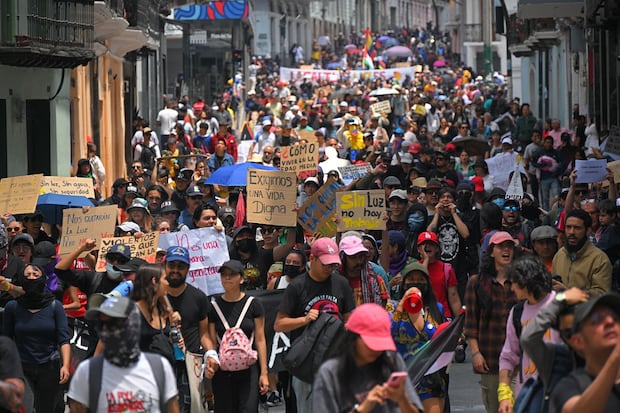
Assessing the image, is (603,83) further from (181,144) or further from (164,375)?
(164,375)

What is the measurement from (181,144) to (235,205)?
1200cm

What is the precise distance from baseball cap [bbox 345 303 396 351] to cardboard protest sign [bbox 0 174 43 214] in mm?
7623

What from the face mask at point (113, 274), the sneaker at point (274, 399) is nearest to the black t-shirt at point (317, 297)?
the face mask at point (113, 274)

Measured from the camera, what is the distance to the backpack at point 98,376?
6934 millimetres

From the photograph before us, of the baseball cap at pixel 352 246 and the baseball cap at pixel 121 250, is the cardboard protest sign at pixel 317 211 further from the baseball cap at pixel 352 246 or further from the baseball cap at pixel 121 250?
the baseball cap at pixel 352 246

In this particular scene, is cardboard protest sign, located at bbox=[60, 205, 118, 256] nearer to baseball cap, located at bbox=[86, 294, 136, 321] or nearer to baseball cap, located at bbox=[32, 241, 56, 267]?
baseball cap, located at bbox=[32, 241, 56, 267]

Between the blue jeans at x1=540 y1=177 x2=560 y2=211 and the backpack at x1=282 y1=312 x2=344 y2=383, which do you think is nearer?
the backpack at x1=282 y1=312 x2=344 y2=383

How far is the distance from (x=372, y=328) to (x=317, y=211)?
7.63 m

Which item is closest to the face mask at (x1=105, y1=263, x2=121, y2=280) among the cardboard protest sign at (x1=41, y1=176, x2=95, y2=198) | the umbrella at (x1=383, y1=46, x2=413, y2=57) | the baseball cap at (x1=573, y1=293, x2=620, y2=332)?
the cardboard protest sign at (x1=41, y1=176, x2=95, y2=198)

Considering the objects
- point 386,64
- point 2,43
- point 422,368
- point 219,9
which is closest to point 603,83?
point 2,43

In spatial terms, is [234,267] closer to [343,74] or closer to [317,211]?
[317,211]

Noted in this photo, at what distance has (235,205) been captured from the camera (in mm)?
16688

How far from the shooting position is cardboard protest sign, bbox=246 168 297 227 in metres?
14.3

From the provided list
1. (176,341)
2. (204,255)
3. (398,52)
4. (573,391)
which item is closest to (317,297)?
(176,341)
